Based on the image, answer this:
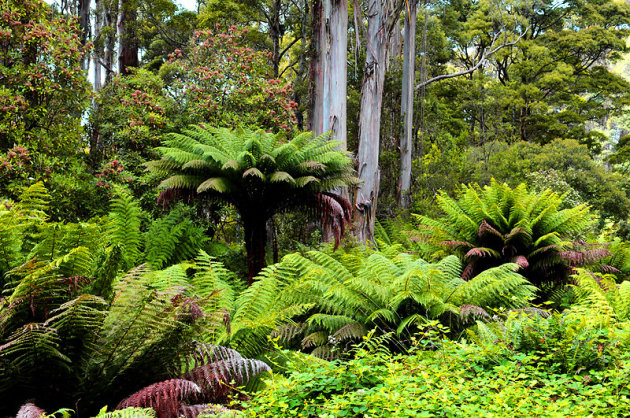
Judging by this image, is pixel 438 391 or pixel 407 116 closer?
pixel 438 391

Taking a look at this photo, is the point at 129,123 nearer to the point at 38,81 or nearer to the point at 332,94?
the point at 38,81

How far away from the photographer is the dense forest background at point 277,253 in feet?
8.40

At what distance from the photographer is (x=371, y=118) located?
860 cm

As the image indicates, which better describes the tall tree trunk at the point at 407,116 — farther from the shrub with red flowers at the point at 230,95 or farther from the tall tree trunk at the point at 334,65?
the tall tree trunk at the point at 334,65

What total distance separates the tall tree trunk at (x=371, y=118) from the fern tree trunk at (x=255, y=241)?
254 centimetres

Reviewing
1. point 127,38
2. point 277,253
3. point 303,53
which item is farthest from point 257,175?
point 303,53

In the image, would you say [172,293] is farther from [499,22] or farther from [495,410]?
[499,22]

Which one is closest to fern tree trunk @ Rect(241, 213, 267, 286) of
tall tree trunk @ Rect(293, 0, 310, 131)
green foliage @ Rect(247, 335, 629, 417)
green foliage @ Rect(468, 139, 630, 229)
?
green foliage @ Rect(247, 335, 629, 417)

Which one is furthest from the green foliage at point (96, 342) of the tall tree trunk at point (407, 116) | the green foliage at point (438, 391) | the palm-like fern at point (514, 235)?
the tall tree trunk at point (407, 116)

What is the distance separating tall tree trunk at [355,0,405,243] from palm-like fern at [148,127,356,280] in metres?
2.38

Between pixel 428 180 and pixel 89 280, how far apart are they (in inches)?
389

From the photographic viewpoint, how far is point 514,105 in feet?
69.2

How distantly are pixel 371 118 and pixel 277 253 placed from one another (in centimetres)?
328

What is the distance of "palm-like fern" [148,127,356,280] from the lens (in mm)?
5070
